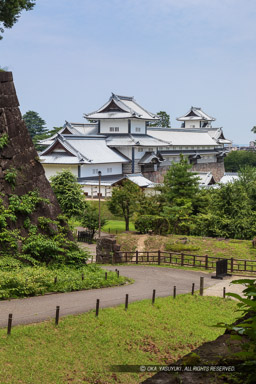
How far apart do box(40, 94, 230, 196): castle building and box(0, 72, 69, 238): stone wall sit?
36358 mm

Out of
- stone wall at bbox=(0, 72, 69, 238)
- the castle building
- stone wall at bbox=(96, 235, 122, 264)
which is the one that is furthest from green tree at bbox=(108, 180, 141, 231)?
stone wall at bbox=(0, 72, 69, 238)

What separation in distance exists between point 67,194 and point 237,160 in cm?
7113

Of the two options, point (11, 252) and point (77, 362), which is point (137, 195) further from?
point (77, 362)

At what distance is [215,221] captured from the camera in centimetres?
3809

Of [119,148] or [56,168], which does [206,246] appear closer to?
[56,168]

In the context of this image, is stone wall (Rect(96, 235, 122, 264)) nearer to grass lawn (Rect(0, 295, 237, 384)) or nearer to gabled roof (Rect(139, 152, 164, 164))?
grass lawn (Rect(0, 295, 237, 384))

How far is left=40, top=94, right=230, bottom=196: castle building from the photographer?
60547 mm

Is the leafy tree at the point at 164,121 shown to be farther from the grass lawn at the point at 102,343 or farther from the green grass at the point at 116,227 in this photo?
the grass lawn at the point at 102,343

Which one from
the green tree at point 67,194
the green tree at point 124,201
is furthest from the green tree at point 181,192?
the green tree at point 67,194

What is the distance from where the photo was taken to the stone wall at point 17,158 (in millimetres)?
20547

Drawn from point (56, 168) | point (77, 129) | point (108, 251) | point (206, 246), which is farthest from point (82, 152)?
point (108, 251)

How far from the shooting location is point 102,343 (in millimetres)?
12695

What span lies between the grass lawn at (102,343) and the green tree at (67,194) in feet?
57.1

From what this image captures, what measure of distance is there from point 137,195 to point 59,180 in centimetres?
1114
